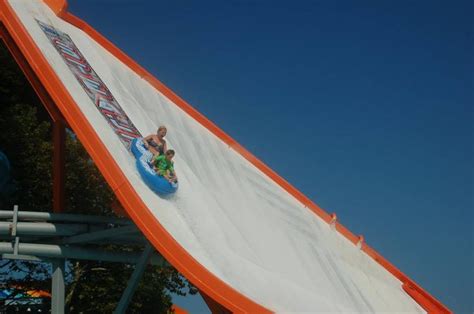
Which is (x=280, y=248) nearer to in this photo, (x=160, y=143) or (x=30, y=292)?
(x=160, y=143)

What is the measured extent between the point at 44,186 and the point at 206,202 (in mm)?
13593

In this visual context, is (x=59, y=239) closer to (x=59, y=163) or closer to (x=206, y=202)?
(x=59, y=163)

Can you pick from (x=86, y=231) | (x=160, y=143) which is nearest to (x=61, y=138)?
(x=86, y=231)

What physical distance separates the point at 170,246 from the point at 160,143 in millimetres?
2916

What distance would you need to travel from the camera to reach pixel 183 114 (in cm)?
1897

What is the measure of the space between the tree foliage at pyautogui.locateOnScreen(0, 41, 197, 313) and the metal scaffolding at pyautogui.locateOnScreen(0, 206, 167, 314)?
10370 millimetres

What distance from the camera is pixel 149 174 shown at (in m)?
10.8

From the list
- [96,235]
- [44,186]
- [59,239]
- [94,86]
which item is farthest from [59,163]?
[44,186]

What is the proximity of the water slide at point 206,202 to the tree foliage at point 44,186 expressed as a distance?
23.7 feet

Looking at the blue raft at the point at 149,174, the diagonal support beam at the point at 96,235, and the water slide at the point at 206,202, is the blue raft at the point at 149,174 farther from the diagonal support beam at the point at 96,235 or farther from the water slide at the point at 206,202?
the diagonal support beam at the point at 96,235

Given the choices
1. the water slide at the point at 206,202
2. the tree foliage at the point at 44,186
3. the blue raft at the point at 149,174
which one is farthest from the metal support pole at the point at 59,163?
the tree foliage at the point at 44,186

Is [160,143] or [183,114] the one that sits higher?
[183,114]

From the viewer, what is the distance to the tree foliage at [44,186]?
23.6 m

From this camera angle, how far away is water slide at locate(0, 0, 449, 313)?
9750 mm
